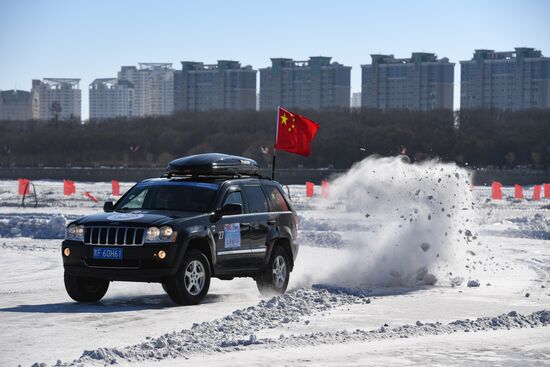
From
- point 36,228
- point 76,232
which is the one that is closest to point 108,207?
point 76,232

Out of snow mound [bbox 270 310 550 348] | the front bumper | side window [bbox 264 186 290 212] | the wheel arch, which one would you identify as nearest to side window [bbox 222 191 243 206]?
side window [bbox 264 186 290 212]

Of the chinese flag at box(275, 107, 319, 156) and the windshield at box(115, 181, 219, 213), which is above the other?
the chinese flag at box(275, 107, 319, 156)

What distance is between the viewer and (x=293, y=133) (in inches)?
762

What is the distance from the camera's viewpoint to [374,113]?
6314 inches

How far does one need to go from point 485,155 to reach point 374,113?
31.6 meters

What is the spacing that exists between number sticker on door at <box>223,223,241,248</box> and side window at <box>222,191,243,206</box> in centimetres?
34

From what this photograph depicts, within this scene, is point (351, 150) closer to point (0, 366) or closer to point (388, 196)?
point (388, 196)

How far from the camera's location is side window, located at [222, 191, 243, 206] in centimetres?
1517

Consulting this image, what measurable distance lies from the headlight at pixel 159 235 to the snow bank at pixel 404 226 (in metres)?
4.17

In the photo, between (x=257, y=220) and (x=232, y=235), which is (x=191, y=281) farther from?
(x=257, y=220)

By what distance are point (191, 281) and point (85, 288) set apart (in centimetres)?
148

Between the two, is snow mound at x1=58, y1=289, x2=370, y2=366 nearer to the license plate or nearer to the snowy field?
the snowy field

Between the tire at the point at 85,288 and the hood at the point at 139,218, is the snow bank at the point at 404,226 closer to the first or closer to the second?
the hood at the point at 139,218

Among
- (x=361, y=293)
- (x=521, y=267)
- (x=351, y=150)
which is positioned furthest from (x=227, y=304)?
(x=351, y=150)
